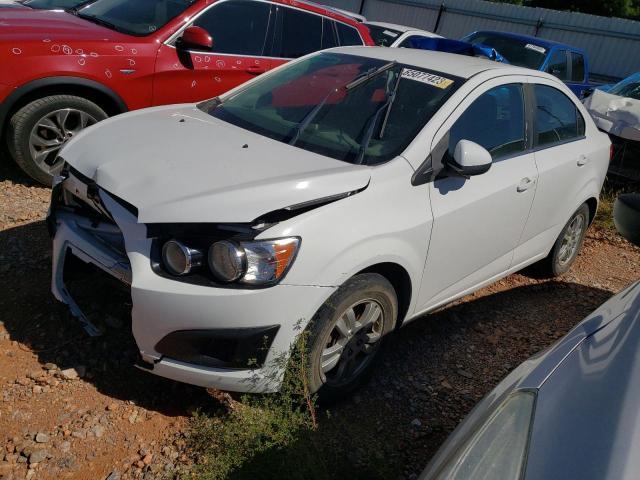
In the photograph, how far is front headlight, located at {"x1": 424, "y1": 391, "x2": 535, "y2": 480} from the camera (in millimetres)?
1565

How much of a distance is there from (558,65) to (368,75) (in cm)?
787

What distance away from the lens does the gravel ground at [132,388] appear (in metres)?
2.59

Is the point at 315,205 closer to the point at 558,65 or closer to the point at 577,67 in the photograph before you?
the point at 558,65

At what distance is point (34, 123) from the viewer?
4566 mm

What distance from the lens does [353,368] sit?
3047 millimetres

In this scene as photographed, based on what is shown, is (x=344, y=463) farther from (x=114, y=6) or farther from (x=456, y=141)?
(x=114, y=6)

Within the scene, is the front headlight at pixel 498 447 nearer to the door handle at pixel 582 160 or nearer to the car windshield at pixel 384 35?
the door handle at pixel 582 160

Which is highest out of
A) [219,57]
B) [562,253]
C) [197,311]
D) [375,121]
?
[375,121]

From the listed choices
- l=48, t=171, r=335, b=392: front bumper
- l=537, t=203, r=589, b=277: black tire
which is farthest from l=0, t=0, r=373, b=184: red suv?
l=537, t=203, r=589, b=277: black tire

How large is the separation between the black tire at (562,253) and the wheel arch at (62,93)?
359cm

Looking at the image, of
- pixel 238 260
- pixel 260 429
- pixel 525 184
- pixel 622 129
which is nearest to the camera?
pixel 238 260

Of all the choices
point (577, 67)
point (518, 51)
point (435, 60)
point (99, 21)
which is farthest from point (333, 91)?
point (577, 67)

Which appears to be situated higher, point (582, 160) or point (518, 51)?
point (518, 51)

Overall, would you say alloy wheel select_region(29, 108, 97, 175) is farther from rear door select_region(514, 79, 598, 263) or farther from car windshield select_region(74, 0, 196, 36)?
rear door select_region(514, 79, 598, 263)
